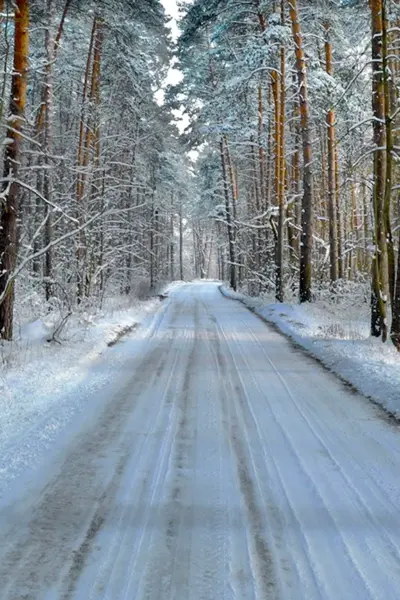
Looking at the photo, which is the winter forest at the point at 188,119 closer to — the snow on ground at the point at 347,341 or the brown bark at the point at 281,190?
the brown bark at the point at 281,190

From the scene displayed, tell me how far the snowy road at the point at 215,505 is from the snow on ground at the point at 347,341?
2.05ft

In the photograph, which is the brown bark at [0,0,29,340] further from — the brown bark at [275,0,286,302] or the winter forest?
the brown bark at [275,0,286,302]

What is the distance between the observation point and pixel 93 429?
17.4ft

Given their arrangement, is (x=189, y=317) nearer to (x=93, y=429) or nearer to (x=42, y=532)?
(x=93, y=429)

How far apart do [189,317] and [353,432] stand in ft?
39.5

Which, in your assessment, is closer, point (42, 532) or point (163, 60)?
point (42, 532)

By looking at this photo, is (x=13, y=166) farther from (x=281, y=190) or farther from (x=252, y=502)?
(x=281, y=190)

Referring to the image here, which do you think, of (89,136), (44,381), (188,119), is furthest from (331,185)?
(188,119)

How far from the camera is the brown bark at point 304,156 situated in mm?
15969

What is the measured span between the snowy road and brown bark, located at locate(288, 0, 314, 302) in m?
10.6

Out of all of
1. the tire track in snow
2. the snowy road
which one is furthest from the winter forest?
the tire track in snow

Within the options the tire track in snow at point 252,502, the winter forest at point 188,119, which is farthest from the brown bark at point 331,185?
the tire track in snow at point 252,502

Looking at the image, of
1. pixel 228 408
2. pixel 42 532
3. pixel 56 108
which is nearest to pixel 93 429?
pixel 228 408

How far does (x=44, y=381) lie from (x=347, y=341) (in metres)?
6.27
